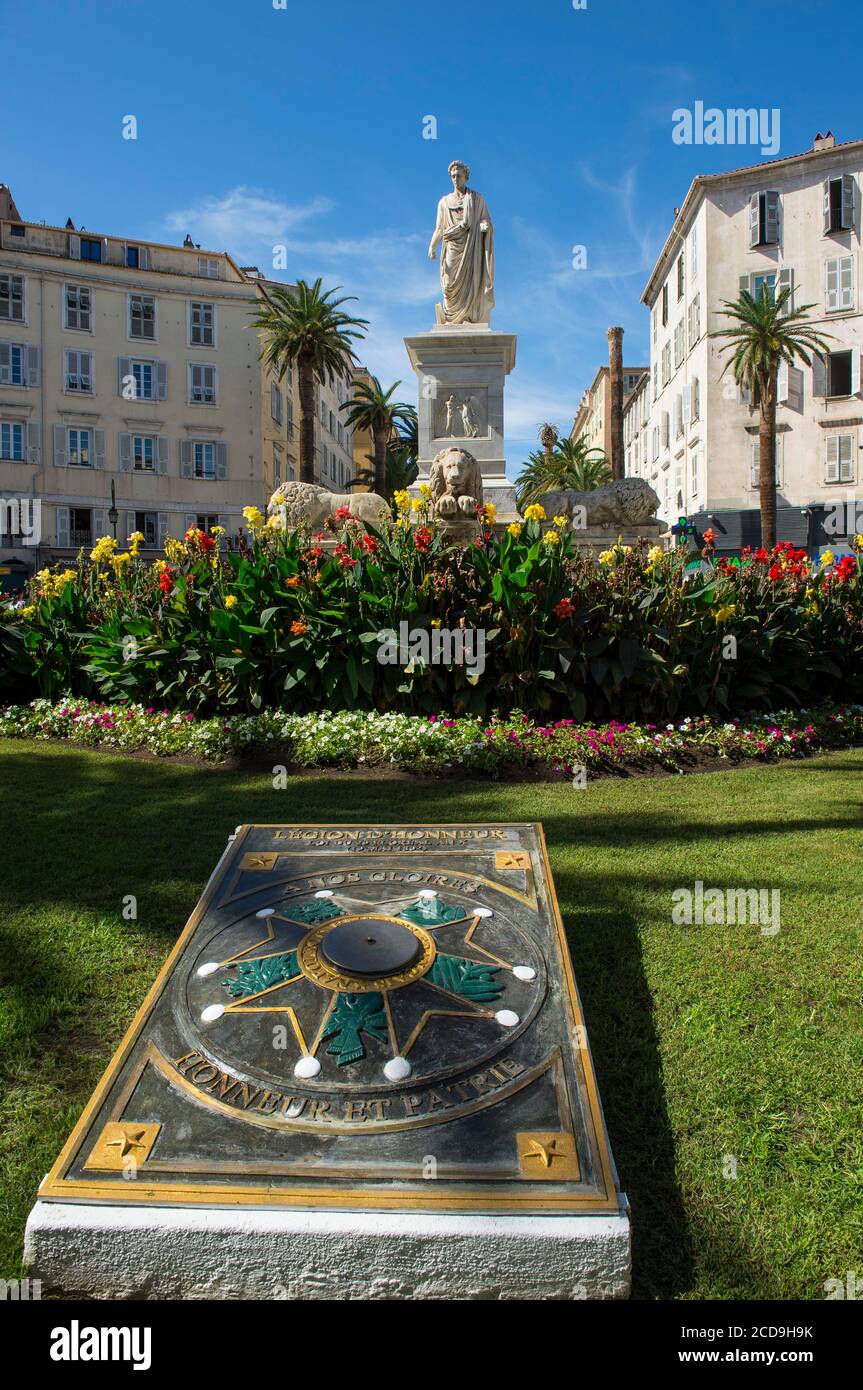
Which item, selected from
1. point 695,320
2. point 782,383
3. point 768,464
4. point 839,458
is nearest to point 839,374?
point 782,383

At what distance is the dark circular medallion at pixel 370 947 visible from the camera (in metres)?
2.66

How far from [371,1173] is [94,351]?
44.4 m

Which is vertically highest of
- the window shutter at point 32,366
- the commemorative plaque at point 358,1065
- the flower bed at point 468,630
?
the window shutter at point 32,366

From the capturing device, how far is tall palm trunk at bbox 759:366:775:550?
1227 inches

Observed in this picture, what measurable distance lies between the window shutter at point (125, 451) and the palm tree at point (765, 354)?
2621 cm

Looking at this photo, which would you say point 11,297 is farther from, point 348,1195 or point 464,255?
point 348,1195

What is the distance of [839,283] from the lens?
35531mm

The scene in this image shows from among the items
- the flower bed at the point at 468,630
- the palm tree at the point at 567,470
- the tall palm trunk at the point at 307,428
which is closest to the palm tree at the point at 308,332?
the tall palm trunk at the point at 307,428

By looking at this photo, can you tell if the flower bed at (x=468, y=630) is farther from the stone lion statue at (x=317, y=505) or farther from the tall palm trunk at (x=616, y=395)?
the tall palm trunk at (x=616, y=395)

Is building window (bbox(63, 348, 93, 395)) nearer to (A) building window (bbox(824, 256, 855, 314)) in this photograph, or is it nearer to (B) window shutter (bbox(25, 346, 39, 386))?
(B) window shutter (bbox(25, 346, 39, 386))

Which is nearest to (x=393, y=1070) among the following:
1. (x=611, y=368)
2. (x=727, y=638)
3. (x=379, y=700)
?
(x=379, y=700)

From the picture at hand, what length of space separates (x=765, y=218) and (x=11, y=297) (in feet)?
106

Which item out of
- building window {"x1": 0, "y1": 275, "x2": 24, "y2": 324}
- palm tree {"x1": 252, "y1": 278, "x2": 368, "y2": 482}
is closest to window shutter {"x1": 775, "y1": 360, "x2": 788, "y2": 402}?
palm tree {"x1": 252, "y1": 278, "x2": 368, "y2": 482}

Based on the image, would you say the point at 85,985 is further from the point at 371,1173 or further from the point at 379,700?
the point at 379,700
